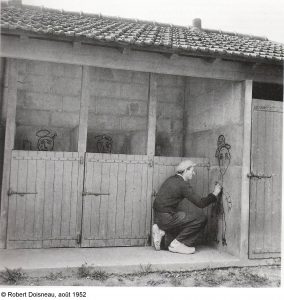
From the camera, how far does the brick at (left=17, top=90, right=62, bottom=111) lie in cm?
761

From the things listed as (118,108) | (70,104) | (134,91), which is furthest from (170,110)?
(70,104)

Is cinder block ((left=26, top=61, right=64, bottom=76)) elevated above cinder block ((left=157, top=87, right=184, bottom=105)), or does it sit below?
above

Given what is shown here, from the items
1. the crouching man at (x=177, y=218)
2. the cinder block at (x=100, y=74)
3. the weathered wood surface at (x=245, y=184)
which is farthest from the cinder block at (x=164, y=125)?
the weathered wood surface at (x=245, y=184)

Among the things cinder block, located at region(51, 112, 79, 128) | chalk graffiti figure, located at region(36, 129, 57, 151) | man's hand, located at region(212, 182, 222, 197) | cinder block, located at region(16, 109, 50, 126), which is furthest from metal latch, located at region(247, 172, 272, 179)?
cinder block, located at region(16, 109, 50, 126)

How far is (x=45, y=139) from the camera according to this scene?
7.76m

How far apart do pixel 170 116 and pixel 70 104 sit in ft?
7.53

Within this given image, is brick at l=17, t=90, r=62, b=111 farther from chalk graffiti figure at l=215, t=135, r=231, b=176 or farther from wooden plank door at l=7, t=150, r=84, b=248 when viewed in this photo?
chalk graffiti figure at l=215, t=135, r=231, b=176

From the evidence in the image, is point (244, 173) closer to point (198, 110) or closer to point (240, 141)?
point (240, 141)

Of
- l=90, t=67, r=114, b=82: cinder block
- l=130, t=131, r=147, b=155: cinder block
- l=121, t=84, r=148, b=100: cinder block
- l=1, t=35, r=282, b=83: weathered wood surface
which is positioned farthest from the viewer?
l=121, t=84, r=148, b=100: cinder block

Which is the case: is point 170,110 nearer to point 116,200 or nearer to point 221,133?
point 221,133

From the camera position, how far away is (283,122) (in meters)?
6.74

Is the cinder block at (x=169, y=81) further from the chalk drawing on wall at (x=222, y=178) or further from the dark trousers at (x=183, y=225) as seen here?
the dark trousers at (x=183, y=225)

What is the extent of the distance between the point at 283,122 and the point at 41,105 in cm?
467
